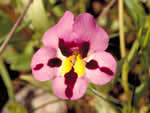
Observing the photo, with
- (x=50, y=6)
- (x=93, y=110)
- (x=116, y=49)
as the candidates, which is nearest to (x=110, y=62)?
(x=50, y=6)

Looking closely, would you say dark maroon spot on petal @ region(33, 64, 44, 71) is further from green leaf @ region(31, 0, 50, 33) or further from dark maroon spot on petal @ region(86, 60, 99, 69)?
green leaf @ region(31, 0, 50, 33)

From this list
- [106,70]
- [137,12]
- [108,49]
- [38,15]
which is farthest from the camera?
[108,49]

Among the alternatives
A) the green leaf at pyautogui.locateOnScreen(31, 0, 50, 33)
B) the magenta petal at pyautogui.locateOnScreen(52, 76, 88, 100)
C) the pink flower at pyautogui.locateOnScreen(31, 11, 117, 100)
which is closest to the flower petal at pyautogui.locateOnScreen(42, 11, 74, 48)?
the pink flower at pyautogui.locateOnScreen(31, 11, 117, 100)

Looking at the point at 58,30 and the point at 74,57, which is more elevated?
the point at 58,30

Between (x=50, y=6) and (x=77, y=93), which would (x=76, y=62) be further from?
(x=50, y=6)

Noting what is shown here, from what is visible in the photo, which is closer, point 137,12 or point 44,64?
point 44,64

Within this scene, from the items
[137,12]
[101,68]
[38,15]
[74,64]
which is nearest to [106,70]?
[101,68]

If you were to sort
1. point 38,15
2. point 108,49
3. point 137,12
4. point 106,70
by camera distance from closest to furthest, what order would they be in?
point 106,70 → point 137,12 → point 38,15 → point 108,49

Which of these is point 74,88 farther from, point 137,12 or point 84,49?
point 137,12
